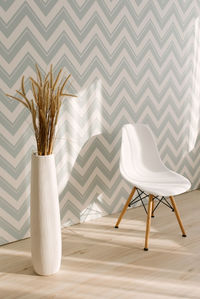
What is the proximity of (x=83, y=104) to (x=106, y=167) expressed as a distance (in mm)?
538

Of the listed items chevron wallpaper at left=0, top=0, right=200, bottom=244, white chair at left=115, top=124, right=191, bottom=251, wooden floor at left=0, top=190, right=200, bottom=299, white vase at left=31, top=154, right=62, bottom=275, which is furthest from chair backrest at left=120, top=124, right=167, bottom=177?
white vase at left=31, top=154, right=62, bottom=275

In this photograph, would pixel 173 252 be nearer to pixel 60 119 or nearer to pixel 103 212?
A: pixel 103 212

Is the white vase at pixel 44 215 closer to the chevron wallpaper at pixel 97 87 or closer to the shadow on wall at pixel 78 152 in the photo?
the chevron wallpaper at pixel 97 87

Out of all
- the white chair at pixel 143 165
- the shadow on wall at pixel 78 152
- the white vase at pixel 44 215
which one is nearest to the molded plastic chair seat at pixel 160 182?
the white chair at pixel 143 165

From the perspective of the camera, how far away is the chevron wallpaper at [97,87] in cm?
230

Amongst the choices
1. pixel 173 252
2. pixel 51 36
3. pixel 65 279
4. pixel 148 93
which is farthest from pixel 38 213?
pixel 148 93

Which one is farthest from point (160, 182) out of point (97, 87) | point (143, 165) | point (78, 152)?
point (97, 87)

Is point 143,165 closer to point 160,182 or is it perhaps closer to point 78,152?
point 160,182

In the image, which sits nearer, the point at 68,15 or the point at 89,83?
the point at 68,15

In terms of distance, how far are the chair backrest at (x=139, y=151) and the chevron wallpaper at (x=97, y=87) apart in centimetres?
17

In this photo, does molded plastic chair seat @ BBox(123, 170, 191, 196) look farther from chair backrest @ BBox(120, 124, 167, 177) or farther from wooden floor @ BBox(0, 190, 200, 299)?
wooden floor @ BBox(0, 190, 200, 299)

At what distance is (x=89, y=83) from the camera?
8.57ft

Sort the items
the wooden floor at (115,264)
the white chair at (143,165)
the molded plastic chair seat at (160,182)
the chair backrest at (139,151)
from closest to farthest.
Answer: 1. the wooden floor at (115,264)
2. the molded plastic chair seat at (160,182)
3. the white chair at (143,165)
4. the chair backrest at (139,151)

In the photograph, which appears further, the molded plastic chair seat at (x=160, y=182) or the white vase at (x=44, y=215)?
the molded plastic chair seat at (x=160, y=182)
